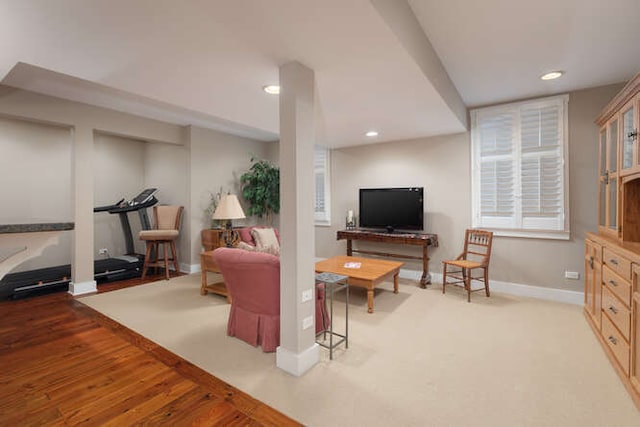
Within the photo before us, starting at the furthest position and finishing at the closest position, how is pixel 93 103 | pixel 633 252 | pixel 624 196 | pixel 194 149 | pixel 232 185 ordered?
1. pixel 232 185
2. pixel 194 149
3. pixel 93 103
4. pixel 624 196
5. pixel 633 252

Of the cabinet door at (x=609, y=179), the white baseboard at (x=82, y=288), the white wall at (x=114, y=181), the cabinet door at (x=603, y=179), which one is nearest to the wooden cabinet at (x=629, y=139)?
the cabinet door at (x=609, y=179)

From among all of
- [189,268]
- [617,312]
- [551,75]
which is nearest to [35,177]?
[189,268]

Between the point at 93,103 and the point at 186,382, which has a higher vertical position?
the point at 93,103

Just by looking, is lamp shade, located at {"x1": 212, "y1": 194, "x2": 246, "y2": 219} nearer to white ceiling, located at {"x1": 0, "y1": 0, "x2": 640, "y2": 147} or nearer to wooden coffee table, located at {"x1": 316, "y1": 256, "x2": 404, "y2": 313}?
white ceiling, located at {"x1": 0, "y1": 0, "x2": 640, "y2": 147}

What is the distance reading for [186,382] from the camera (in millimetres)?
2092

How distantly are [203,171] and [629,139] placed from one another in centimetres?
553

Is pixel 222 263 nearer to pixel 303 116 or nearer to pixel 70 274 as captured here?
pixel 303 116

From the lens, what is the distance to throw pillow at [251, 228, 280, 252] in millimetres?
4074

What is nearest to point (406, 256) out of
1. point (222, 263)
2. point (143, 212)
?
point (222, 263)

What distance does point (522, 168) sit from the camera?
3.86m

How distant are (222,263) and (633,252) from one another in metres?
3.10

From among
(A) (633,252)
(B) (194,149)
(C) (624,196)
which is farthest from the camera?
(B) (194,149)

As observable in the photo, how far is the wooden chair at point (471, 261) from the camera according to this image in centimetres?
381

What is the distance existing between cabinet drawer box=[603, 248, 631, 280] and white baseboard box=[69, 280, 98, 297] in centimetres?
577
